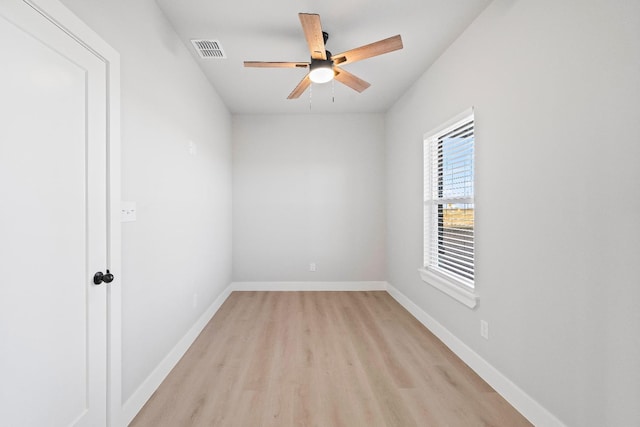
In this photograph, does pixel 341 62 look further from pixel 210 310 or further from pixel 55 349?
pixel 210 310

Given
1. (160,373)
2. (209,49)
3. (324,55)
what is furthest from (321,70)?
(160,373)

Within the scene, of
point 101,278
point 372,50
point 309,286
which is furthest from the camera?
point 309,286

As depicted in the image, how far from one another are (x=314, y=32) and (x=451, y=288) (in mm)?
2307

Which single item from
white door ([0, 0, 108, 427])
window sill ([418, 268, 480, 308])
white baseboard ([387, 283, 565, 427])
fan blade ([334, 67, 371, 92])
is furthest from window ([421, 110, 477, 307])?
white door ([0, 0, 108, 427])

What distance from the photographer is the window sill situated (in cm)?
228

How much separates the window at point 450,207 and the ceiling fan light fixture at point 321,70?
115cm

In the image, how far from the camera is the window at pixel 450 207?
95.3 inches

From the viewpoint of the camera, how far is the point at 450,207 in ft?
9.09

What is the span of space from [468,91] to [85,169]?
264cm

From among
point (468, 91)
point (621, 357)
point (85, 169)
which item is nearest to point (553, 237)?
point (621, 357)

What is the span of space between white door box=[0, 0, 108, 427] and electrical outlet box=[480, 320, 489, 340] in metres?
2.43

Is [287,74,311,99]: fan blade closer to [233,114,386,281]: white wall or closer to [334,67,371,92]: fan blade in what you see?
[334,67,371,92]: fan blade

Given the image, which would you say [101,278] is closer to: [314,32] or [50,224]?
[50,224]

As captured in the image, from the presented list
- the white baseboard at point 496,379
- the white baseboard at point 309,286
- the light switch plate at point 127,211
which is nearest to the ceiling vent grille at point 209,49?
the light switch plate at point 127,211
